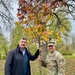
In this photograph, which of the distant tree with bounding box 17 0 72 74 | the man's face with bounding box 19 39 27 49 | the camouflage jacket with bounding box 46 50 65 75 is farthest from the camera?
the distant tree with bounding box 17 0 72 74

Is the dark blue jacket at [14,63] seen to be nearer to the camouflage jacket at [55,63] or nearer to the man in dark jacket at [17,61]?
the man in dark jacket at [17,61]

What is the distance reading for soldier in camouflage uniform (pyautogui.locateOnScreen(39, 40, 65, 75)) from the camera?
20.4ft

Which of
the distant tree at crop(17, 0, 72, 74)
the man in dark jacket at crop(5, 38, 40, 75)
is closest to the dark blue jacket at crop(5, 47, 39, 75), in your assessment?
the man in dark jacket at crop(5, 38, 40, 75)

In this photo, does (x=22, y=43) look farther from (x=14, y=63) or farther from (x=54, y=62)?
(x=54, y=62)

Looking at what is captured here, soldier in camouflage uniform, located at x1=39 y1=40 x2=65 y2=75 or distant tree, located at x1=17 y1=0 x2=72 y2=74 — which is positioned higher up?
distant tree, located at x1=17 y1=0 x2=72 y2=74

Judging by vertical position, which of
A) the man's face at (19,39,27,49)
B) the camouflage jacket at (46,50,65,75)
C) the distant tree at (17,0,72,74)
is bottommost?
the camouflage jacket at (46,50,65,75)

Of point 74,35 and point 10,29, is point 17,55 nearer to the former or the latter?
point 10,29

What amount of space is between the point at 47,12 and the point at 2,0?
17736 millimetres

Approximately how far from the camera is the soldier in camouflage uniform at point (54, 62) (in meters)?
6.22

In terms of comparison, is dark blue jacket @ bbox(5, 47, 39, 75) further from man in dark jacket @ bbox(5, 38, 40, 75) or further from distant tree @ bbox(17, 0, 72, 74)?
distant tree @ bbox(17, 0, 72, 74)

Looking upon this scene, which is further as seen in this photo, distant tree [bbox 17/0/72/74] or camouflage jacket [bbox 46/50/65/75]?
distant tree [bbox 17/0/72/74]

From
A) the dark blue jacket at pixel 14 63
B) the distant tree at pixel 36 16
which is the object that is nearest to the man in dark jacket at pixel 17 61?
the dark blue jacket at pixel 14 63

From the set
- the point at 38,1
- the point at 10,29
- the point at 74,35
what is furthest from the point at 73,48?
the point at 38,1

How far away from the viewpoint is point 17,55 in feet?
21.6
